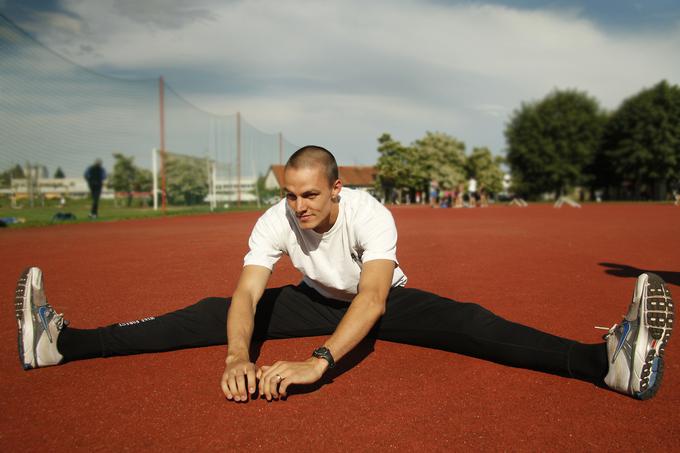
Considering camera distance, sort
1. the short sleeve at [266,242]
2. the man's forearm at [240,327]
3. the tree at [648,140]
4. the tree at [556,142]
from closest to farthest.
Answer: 1. the man's forearm at [240,327]
2. the short sleeve at [266,242]
3. the tree at [648,140]
4. the tree at [556,142]

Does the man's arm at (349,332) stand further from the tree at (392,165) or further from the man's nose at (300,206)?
the tree at (392,165)

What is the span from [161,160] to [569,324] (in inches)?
872

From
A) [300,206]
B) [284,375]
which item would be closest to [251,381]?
[284,375]

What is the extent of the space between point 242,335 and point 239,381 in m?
0.35

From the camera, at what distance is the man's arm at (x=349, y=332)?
221cm

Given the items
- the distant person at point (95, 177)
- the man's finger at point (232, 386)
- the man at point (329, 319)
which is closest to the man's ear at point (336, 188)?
the man at point (329, 319)

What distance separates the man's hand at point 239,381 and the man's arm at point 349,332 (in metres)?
0.05

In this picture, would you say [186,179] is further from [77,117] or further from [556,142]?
[556,142]

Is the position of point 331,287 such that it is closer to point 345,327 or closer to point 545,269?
point 345,327

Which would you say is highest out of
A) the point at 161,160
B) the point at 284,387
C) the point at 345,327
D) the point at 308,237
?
the point at 161,160

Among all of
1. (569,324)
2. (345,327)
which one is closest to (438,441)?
(345,327)

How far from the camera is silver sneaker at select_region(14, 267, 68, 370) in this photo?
9.40 feet

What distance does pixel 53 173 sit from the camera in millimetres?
17609

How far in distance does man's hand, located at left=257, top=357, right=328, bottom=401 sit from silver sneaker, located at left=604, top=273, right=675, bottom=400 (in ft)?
4.86
